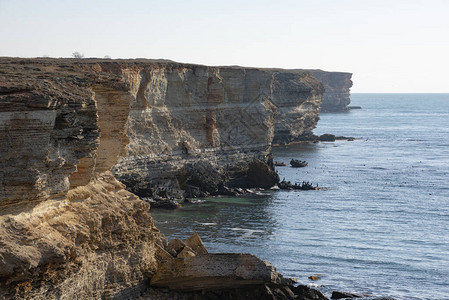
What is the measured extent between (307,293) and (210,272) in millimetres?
6018

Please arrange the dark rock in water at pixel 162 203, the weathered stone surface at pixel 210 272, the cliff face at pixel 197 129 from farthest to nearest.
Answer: the cliff face at pixel 197 129 → the dark rock in water at pixel 162 203 → the weathered stone surface at pixel 210 272

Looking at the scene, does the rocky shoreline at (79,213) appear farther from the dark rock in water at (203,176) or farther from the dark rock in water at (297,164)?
the dark rock in water at (297,164)

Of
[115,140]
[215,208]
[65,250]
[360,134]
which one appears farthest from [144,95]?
[360,134]

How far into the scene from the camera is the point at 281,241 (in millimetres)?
42219

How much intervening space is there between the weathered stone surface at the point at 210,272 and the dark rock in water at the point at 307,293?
4258mm

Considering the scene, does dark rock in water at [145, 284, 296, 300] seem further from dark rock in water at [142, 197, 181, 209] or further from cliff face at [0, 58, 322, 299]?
dark rock in water at [142, 197, 181, 209]

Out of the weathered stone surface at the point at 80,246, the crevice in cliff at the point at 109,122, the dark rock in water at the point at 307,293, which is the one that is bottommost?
the dark rock in water at the point at 307,293

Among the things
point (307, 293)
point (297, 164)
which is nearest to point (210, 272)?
point (307, 293)

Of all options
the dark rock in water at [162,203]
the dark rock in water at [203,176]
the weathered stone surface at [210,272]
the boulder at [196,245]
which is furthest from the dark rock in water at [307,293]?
the dark rock in water at [203,176]

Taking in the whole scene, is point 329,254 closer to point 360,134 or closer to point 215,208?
point 215,208

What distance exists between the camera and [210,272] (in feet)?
86.4

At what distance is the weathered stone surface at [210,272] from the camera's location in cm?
2630

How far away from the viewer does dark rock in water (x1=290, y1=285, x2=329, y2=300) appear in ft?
98.9

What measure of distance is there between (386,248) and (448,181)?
101 ft
